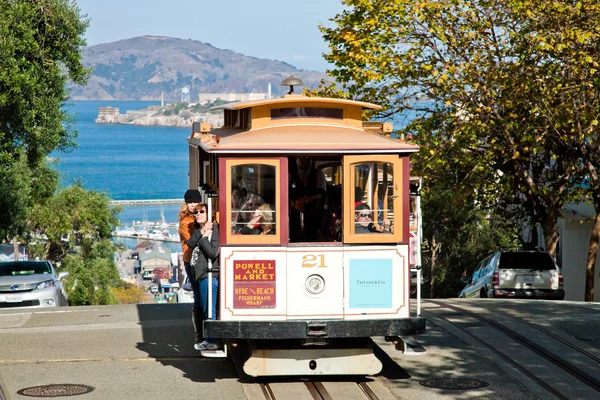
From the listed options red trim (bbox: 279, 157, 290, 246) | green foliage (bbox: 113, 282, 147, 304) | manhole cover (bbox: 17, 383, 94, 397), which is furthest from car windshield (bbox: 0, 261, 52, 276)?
green foliage (bbox: 113, 282, 147, 304)

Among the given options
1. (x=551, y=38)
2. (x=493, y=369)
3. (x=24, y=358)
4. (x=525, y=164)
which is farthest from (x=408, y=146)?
(x=525, y=164)

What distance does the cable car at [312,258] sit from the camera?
1005 centimetres

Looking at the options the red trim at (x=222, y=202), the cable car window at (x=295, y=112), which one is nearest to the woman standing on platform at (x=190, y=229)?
the red trim at (x=222, y=202)

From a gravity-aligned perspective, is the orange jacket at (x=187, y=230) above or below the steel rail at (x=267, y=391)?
above

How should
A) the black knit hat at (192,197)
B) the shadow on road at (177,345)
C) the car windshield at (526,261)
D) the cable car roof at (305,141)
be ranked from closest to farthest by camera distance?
the cable car roof at (305,141) → the black knit hat at (192,197) → the shadow on road at (177,345) → the car windshield at (526,261)

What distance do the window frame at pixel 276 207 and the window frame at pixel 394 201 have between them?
63 cm

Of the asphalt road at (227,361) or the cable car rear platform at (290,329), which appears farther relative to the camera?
the asphalt road at (227,361)

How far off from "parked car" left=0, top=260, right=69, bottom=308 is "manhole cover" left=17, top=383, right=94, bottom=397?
8.93 m

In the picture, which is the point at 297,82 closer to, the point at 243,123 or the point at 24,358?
the point at 243,123

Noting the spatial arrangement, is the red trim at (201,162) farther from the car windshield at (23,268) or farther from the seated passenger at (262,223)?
the car windshield at (23,268)

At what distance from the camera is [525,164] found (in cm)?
2392

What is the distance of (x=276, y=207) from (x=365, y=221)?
3.08 ft

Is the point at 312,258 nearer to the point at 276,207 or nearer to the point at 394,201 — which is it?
the point at 276,207

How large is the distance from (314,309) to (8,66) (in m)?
11.8
